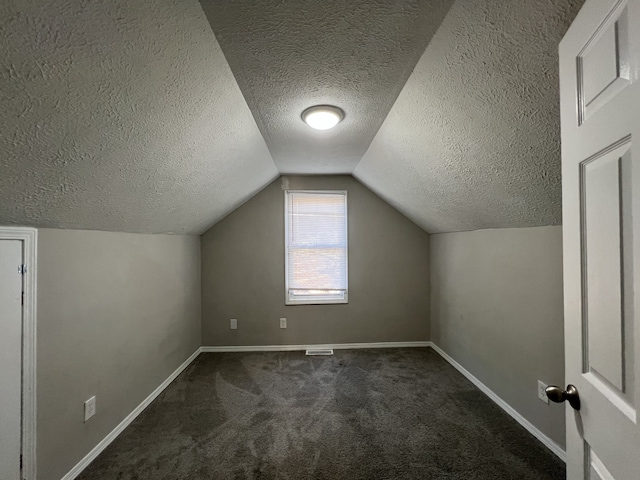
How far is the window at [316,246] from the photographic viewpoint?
11.6 feet

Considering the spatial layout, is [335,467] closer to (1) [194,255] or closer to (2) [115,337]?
(2) [115,337]

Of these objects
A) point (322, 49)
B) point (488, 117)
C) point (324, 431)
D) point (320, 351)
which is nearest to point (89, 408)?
point (324, 431)

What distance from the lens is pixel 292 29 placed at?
1048 mm

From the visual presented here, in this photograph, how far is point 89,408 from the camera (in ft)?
5.53

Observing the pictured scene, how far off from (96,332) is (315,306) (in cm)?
225

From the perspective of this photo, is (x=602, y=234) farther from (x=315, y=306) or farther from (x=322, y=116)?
(x=315, y=306)

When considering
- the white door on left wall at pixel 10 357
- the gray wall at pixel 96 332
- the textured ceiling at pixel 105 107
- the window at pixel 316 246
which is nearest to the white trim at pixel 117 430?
the gray wall at pixel 96 332

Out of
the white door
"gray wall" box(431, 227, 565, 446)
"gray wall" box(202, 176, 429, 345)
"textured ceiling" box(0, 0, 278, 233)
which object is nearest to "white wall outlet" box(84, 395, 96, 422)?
"textured ceiling" box(0, 0, 278, 233)

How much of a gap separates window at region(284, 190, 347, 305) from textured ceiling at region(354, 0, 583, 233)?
1.30 m

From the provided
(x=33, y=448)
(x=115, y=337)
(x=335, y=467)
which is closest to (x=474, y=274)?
(x=335, y=467)

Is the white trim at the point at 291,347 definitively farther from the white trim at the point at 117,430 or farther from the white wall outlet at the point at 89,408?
the white wall outlet at the point at 89,408

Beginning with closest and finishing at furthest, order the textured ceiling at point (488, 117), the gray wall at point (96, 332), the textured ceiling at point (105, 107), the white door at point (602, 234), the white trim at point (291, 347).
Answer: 1. the white door at point (602, 234)
2. the textured ceiling at point (105, 107)
3. the textured ceiling at point (488, 117)
4. the gray wall at point (96, 332)
5. the white trim at point (291, 347)

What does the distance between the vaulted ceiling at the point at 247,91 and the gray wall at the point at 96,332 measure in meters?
0.21

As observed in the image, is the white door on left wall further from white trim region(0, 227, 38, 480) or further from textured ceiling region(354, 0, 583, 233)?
textured ceiling region(354, 0, 583, 233)
